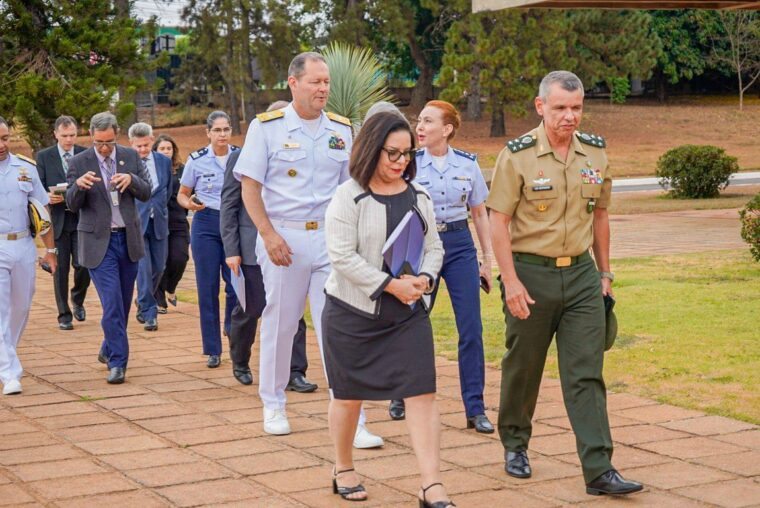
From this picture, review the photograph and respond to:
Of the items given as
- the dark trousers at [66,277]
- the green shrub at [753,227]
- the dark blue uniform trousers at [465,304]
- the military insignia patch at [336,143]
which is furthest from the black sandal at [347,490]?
the green shrub at [753,227]

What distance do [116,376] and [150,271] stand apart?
2828 millimetres

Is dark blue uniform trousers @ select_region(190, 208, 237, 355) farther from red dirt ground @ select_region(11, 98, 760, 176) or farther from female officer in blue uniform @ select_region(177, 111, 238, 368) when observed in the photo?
red dirt ground @ select_region(11, 98, 760, 176)

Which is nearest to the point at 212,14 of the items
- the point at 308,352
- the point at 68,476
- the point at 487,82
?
the point at 487,82

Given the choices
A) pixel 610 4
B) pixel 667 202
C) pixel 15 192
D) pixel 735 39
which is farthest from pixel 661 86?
pixel 15 192

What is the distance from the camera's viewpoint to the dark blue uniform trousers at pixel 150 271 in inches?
419

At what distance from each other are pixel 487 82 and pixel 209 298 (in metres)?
31.5

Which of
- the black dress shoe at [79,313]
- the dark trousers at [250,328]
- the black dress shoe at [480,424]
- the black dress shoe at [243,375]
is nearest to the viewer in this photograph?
the black dress shoe at [480,424]

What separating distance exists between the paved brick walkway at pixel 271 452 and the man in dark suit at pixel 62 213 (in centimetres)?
247

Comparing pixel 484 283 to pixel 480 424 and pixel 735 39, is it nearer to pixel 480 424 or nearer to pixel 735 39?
pixel 480 424

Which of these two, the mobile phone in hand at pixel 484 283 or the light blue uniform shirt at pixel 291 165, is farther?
the mobile phone in hand at pixel 484 283

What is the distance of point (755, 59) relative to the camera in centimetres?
5484

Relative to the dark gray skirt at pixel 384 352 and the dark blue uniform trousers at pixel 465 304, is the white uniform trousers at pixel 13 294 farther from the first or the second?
the dark gray skirt at pixel 384 352

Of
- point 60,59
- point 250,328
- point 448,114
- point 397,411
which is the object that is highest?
point 60,59

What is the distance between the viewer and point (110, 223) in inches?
328
